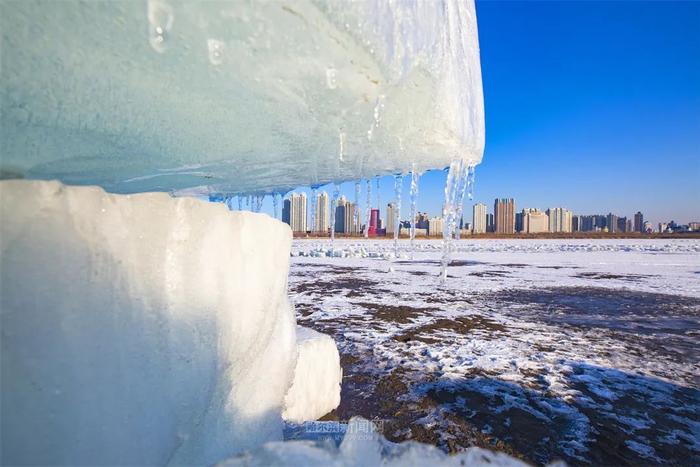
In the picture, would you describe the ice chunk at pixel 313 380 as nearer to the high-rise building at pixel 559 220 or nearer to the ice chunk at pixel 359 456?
the ice chunk at pixel 359 456

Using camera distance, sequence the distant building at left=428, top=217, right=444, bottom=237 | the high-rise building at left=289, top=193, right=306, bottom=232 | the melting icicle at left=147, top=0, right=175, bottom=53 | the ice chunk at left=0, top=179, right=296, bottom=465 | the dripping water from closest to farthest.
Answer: the melting icicle at left=147, top=0, right=175, bottom=53, the ice chunk at left=0, top=179, right=296, bottom=465, the dripping water, the high-rise building at left=289, top=193, right=306, bottom=232, the distant building at left=428, top=217, right=444, bottom=237

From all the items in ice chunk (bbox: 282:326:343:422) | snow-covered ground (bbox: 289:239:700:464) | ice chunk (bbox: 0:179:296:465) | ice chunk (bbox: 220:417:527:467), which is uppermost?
ice chunk (bbox: 0:179:296:465)

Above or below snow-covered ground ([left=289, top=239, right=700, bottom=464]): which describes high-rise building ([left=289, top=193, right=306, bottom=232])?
above

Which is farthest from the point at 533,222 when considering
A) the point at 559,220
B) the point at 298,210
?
the point at 298,210

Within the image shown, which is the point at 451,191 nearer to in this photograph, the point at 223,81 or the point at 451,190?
the point at 451,190

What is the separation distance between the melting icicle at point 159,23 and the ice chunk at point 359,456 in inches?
44.8

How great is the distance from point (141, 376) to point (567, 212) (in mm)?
81156

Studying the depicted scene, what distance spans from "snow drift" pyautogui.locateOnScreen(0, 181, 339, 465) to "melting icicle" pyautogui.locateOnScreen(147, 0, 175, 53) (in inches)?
20.4

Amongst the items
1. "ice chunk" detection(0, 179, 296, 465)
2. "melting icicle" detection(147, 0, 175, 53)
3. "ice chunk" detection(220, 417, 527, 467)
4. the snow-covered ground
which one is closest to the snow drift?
"ice chunk" detection(0, 179, 296, 465)

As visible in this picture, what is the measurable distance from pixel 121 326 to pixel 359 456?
842 mm

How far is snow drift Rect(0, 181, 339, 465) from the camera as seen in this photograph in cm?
93

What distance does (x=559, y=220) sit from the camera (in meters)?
68.3

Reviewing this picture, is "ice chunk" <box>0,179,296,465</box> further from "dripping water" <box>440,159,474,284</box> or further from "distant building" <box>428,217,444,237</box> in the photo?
"distant building" <box>428,217,444,237</box>

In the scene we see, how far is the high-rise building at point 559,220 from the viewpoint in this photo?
6801cm
